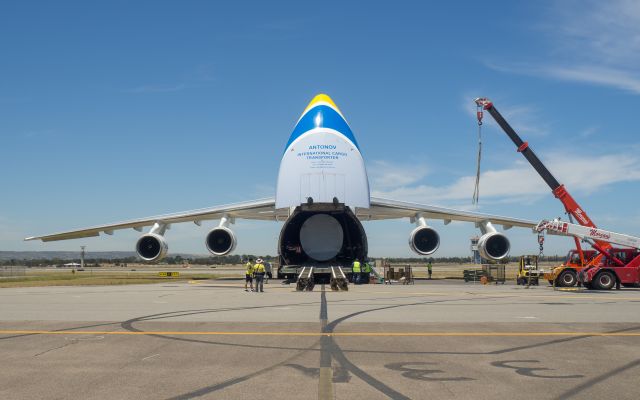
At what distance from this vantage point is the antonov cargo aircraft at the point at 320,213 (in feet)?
102

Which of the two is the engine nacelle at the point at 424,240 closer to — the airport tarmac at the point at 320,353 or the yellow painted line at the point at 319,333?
the airport tarmac at the point at 320,353

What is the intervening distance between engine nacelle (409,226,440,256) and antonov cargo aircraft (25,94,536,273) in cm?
5

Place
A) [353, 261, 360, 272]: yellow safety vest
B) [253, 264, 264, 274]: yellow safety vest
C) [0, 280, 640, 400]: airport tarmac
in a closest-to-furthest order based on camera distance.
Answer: [0, 280, 640, 400]: airport tarmac
[253, 264, 264, 274]: yellow safety vest
[353, 261, 360, 272]: yellow safety vest

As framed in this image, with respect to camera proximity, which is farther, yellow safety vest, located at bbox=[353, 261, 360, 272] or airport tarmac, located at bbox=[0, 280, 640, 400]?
yellow safety vest, located at bbox=[353, 261, 360, 272]

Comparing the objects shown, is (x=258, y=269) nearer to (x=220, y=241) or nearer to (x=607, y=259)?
(x=220, y=241)

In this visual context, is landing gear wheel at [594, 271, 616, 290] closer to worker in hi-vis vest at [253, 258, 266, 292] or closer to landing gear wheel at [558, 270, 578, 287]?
landing gear wheel at [558, 270, 578, 287]

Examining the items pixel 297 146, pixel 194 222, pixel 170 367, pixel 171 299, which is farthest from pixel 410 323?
pixel 194 222

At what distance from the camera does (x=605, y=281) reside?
90.2ft

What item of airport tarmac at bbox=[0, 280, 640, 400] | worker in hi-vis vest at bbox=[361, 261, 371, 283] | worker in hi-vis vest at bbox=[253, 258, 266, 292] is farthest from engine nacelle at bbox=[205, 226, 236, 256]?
airport tarmac at bbox=[0, 280, 640, 400]

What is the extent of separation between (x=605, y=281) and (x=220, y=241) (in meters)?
18.5

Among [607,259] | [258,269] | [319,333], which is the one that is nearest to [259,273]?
[258,269]

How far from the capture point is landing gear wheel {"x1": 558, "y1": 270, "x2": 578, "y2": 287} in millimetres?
29406

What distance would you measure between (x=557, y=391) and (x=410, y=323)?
6.33 m

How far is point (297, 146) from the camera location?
32344 millimetres
